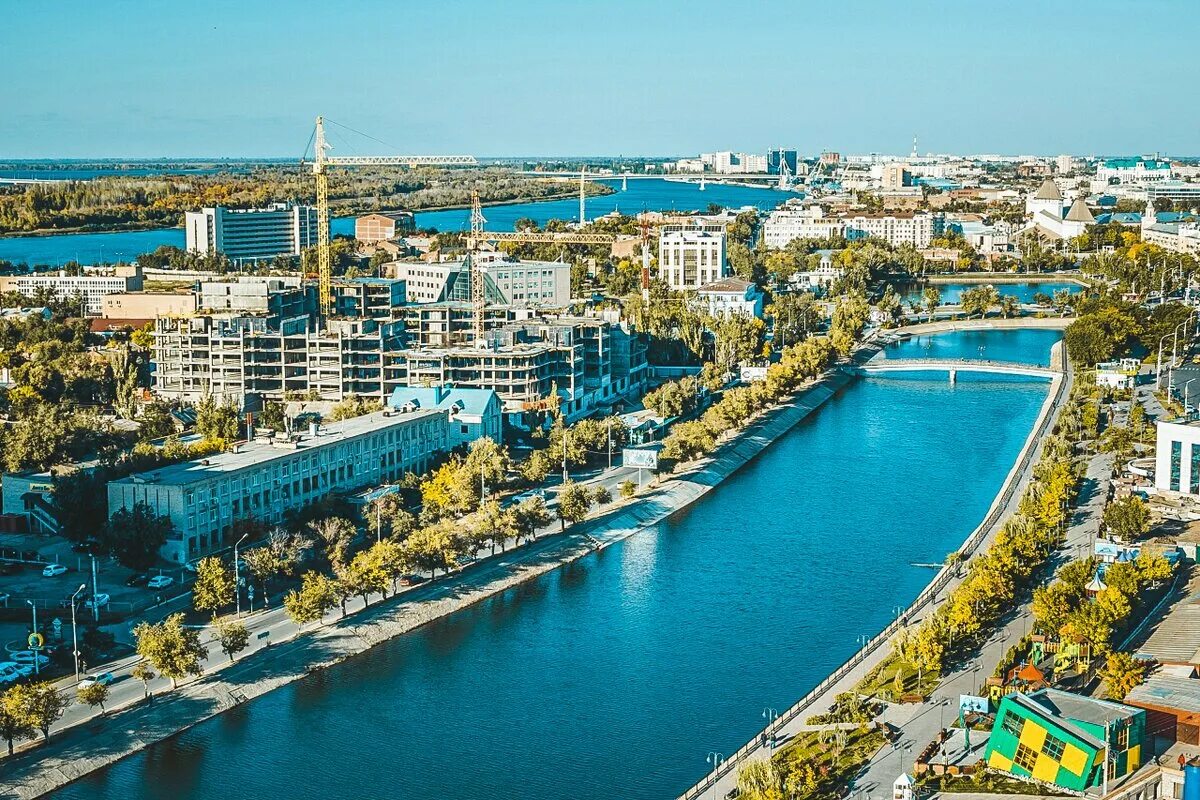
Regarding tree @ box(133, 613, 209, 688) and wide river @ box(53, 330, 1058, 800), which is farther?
tree @ box(133, 613, 209, 688)

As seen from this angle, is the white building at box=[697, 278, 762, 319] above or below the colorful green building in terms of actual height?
above

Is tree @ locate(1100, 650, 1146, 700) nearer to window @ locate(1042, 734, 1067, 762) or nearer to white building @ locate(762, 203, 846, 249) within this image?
window @ locate(1042, 734, 1067, 762)

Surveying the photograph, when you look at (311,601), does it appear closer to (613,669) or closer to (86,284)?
(613,669)

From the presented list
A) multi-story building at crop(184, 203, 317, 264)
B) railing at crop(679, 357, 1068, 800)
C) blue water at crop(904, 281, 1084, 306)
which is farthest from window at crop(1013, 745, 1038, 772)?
multi-story building at crop(184, 203, 317, 264)

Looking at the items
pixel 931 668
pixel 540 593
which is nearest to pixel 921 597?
pixel 931 668

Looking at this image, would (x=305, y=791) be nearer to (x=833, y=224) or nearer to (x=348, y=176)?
(x=833, y=224)

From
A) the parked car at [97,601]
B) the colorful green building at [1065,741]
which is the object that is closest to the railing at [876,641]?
the colorful green building at [1065,741]
